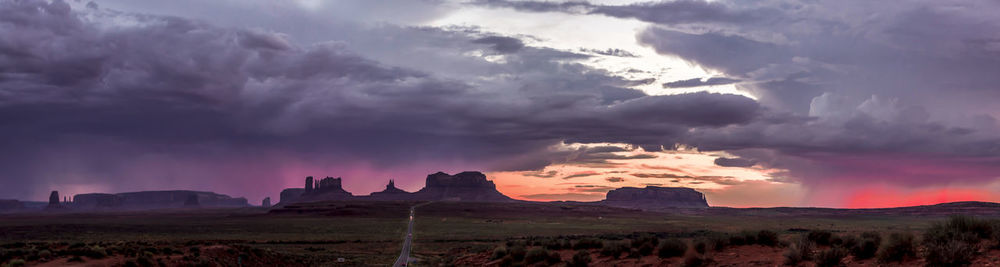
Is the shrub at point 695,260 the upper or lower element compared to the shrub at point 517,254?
upper

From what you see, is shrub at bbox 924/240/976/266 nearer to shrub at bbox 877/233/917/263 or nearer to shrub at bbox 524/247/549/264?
shrub at bbox 877/233/917/263

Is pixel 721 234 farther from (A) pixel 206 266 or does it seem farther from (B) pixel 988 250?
(A) pixel 206 266

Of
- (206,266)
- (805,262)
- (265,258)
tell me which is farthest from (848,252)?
(265,258)

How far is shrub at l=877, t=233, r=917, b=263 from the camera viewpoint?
15.1 meters

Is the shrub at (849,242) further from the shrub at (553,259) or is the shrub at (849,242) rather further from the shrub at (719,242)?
the shrub at (553,259)

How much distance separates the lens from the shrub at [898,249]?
596 inches

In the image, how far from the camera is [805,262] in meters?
17.2

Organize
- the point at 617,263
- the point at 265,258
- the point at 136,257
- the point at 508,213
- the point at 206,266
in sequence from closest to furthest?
the point at 617,263
the point at 136,257
the point at 206,266
the point at 265,258
the point at 508,213

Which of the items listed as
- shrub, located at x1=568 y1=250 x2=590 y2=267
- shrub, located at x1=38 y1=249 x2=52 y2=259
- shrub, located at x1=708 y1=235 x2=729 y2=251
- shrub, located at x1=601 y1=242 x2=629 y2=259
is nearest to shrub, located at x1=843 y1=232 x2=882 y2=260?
shrub, located at x1=708 y1=235 x2=729 y2=251

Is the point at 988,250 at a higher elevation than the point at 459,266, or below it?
higher

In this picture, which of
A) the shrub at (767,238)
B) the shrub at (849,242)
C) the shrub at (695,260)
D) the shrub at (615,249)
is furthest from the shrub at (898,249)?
the shrub at (615,249)

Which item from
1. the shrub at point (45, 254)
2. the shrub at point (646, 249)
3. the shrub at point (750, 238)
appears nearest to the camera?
the shrub at point (750, 238)

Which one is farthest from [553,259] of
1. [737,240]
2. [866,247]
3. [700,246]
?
[866,247]

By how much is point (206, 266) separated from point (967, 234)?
107 ft
